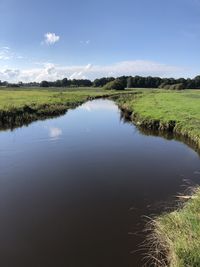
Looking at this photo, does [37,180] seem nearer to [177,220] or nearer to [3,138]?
[177,220]

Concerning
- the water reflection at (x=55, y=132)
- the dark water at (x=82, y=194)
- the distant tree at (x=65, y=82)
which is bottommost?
the distant tree at (x=65, y=82)

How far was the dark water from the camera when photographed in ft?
28.4

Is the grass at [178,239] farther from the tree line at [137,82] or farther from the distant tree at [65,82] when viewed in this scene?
the distant tree at [65,82]

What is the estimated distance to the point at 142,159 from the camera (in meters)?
18.2

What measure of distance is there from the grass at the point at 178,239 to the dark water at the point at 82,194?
0.56m

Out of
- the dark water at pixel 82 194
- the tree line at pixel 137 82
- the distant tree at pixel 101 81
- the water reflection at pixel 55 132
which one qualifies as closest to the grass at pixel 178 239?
the dark water at pixel 82 194

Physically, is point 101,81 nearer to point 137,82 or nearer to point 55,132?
point 137,82

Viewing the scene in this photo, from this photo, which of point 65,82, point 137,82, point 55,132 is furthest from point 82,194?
point 65,82

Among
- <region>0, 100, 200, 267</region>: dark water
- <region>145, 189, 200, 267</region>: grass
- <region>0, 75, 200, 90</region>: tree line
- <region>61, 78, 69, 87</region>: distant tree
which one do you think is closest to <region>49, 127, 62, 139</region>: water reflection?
<region>0, 100, 200, 267</region>: dark water

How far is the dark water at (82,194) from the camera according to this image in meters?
8.66

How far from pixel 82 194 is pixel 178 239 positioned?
5.60 meters

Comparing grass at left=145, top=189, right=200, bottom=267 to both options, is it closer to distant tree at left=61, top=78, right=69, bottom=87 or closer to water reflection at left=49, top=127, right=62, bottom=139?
water reflection at left=49, top=127, right=62, bottom=139

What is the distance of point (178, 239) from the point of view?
7.68m

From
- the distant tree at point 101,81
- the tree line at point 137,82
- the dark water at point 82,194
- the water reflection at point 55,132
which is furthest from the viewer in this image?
the distant tree at point 101,81
